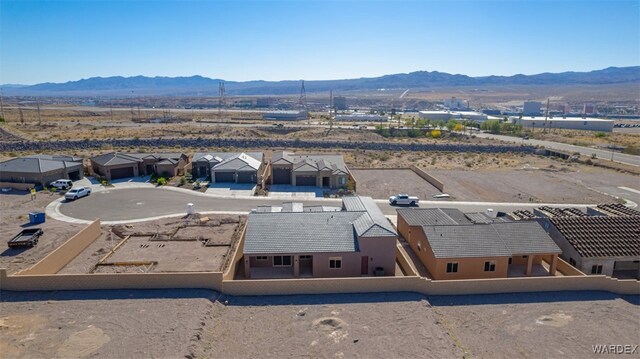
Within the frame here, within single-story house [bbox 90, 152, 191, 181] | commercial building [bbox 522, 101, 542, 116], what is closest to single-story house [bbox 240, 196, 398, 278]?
single-story house [bbox 90, 152, 191, 181]

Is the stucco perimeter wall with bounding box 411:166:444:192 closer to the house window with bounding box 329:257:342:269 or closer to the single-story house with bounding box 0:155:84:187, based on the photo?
the house window with bounding box 329:257:342:269

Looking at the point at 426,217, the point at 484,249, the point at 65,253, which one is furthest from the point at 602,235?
the point at 65,253

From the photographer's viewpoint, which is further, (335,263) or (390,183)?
(390,183)

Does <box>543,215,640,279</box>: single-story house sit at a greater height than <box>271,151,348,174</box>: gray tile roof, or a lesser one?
lesser

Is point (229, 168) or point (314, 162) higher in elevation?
point (314, 162)

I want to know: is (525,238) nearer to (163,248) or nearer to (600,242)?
(600,242)

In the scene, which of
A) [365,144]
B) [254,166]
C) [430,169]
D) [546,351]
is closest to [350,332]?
[546,351]
